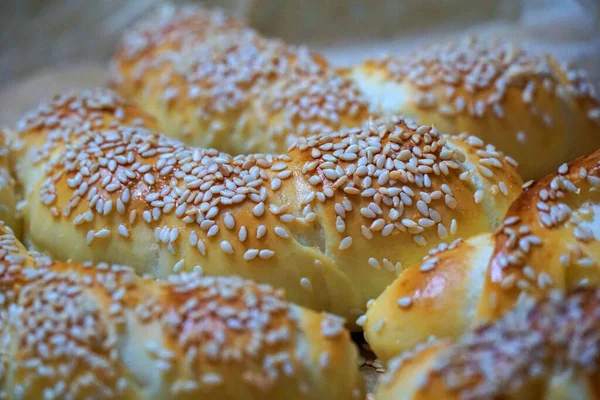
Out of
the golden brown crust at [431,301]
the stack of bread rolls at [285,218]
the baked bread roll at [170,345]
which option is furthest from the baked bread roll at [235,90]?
the baked bread roll at [170,345]

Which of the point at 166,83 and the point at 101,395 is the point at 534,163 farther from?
the point at 101,395

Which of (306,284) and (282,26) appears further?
(282,26)

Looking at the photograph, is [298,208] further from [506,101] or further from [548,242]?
[506,101]

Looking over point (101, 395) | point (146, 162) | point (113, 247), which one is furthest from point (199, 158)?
point (101, 395)

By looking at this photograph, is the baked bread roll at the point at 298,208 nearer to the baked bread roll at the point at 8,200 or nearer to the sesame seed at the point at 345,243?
the sesame seed at the point at 345,243

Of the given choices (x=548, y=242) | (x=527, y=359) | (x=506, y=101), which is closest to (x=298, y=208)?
(x=548, y=242)
